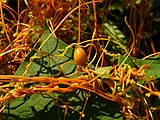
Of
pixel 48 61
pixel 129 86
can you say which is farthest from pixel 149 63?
pixel 48 61

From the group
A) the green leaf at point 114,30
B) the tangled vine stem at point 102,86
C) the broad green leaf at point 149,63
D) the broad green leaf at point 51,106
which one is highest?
the green leaf at point 114,30

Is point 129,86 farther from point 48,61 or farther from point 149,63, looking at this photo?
point 48,61

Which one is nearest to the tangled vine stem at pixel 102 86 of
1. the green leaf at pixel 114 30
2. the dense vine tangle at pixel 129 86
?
the dense vine tangle at pixel 129 86

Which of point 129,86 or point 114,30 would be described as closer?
point 129,86

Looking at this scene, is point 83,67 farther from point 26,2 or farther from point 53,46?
point 26,2

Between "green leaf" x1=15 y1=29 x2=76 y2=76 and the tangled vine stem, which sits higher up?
"green leaf" x1=15 y1=29 x2=76 y2=76

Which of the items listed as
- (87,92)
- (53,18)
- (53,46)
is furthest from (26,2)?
(87,92)

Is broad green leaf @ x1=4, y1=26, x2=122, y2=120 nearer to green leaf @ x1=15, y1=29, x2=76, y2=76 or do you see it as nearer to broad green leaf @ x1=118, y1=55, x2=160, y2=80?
green leaf @ x1=15, y1=29, x2=76, y2=76

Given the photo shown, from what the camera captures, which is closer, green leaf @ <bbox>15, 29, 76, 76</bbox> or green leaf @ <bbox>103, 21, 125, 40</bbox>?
green leaf @ <bbox>15, 29, 76, 76</bbox>

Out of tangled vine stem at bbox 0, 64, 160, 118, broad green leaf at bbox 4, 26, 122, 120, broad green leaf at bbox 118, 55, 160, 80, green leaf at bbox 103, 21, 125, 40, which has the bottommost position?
broad green leaf at bbox 4, 26, 122, 120

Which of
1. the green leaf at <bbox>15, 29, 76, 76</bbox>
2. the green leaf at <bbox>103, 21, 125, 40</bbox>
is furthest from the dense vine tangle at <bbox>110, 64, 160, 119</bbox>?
the green leaf at <bbox>103, 21, 125, 40</bbox>

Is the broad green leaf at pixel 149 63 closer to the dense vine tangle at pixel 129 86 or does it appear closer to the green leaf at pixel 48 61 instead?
the dense vine tangle at pixel 129 86
